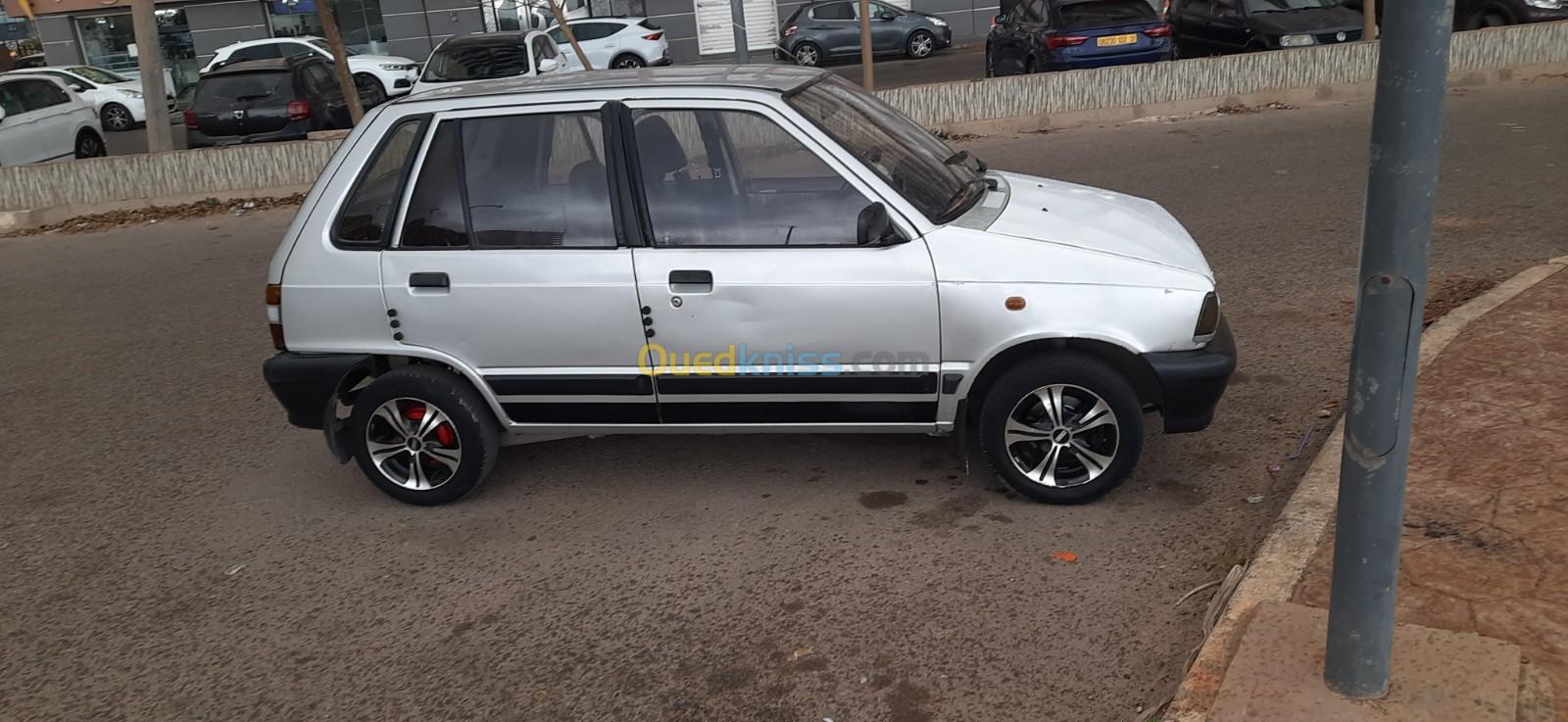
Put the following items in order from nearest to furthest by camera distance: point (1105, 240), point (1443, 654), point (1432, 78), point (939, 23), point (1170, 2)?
point (1432, 78) < point (1443, 654) < point (1105, 240) < point (1170, 2) < point (939, 23)

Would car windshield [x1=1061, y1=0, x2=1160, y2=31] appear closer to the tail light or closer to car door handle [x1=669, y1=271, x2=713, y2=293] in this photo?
car door handle [x1=669, y1=271, x2=713, y2=293]

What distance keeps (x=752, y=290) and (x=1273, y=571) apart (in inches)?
83.2

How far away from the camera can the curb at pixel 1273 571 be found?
3504mm

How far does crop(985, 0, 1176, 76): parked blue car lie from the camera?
15.1 m

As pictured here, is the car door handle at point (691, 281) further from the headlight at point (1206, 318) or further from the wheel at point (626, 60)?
the wheel at point (626, 60)

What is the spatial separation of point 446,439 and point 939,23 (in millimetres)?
24852

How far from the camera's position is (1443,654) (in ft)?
11.3

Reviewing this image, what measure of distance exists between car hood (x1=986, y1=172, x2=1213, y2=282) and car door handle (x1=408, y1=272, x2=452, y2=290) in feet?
7.20

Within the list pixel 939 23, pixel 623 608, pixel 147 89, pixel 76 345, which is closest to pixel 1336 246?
pixel 623 608

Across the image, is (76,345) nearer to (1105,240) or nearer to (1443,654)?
(1105,240)

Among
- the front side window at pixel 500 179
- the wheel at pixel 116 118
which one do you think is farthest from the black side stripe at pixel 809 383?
the wheel at pixel 116 118

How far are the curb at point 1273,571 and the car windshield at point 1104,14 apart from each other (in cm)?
1061

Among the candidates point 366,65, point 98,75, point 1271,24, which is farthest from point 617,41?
point 1271,24

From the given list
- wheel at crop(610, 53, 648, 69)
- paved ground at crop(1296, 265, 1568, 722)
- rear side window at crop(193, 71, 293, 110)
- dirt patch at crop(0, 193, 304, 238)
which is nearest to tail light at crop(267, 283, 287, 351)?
paved ground at crop(1296, 265, 1568, 722)
